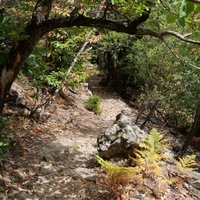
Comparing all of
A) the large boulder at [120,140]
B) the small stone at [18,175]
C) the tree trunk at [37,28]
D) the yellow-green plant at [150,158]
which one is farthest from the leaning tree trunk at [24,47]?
the yellow-green plant at [150,158]

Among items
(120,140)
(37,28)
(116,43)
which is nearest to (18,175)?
(120,140)

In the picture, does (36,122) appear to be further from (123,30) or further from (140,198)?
(123,30)

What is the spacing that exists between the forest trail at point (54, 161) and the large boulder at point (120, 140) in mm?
521

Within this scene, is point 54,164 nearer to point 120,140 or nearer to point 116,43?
point 120,140

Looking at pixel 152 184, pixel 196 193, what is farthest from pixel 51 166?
pixel 196 193

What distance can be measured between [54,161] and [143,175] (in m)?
2.20

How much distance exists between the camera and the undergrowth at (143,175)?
4758 mm

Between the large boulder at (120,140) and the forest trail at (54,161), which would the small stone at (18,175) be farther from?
the large boulder at (120,140)

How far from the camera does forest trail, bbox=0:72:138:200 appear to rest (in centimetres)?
476

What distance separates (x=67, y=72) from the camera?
8750 millimetres

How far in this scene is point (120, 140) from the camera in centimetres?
592

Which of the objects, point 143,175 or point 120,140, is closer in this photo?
point 143,175

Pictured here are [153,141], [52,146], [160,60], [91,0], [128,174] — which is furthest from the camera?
[160,60]

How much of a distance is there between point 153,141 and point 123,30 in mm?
2813
